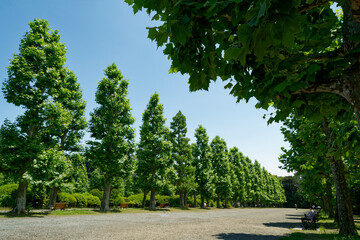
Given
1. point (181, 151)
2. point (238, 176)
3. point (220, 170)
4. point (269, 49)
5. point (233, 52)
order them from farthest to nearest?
point (238, 176) < point (220, 170) < point (181, 151) < point (269, 49) < point (233, 52)

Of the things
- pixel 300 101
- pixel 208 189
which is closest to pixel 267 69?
pixel 300 101

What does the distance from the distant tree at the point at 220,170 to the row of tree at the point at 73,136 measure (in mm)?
2255

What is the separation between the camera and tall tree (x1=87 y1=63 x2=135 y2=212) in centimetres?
2094

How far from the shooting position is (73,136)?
2200 cm

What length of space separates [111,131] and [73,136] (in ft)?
14.4

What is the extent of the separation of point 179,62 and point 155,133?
25.2m

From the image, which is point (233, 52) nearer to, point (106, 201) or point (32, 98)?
point (32, 98)

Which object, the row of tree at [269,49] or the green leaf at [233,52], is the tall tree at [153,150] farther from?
the green leaf at [233,52]

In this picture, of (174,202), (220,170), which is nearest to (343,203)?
(174,202)

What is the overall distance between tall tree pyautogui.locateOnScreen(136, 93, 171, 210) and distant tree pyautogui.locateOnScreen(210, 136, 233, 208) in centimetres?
1580

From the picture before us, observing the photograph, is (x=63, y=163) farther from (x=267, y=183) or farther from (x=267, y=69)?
(x=267, y=183)

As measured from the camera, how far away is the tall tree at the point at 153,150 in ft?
85.7

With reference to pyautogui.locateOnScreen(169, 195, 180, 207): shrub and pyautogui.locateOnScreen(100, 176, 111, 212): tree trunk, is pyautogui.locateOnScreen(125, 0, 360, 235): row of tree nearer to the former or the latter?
pyautogui.locateOnScreen(100, 176, 111, 212): tree trunk

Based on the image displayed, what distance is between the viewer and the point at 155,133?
27.7 meters
